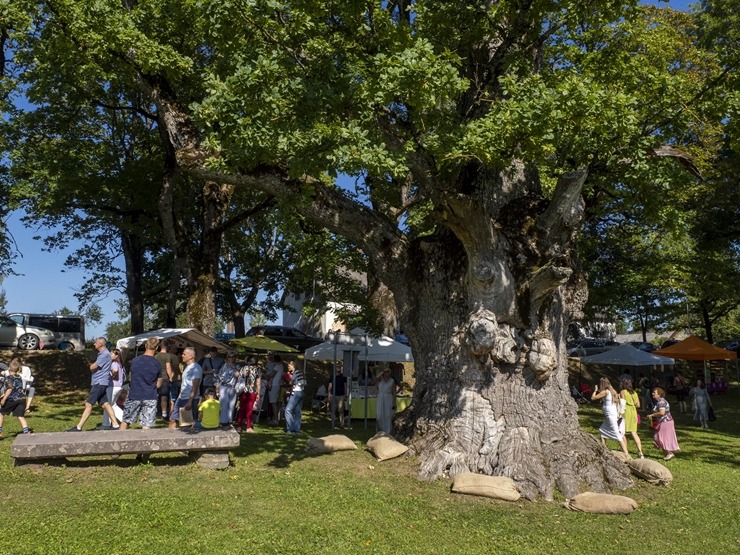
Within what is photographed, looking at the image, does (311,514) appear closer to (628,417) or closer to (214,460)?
(214,460)

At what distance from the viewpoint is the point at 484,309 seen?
9453 millimetres

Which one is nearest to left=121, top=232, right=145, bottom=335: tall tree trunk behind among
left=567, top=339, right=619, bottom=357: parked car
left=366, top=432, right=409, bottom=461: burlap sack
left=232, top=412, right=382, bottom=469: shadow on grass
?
left=232, top=412, right=382, bottom=469: shadow on grass

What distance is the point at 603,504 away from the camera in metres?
7.94

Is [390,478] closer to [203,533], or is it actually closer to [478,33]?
[203,533]

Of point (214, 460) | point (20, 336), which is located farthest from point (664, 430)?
point (20, 336)

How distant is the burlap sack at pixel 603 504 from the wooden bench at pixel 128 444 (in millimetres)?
4838

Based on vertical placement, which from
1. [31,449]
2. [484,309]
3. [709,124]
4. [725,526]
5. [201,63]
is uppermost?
[201,63]

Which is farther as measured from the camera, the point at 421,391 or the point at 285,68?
the point at 421,391

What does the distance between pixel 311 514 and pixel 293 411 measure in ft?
20.3

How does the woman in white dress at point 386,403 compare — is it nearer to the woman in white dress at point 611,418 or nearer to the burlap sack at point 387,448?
the burlap sack at point 387,448

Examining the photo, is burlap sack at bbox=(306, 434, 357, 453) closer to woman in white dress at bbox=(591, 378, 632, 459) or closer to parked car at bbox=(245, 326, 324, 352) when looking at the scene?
woman in white dress at bbox=(591, 378, 632, 459)

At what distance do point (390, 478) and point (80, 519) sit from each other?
4247 mm

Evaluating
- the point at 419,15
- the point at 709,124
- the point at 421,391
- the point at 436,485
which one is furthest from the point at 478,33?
the point at 436,485

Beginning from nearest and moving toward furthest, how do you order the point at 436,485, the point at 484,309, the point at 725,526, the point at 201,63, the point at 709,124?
the point at 725,526, the point at 436,485, the point at 484,309, the point at 709,124, the point at 201,63
